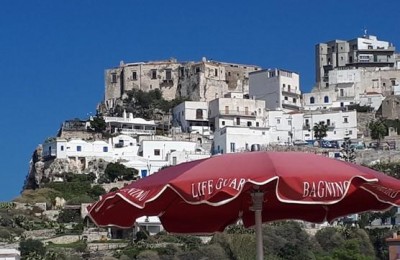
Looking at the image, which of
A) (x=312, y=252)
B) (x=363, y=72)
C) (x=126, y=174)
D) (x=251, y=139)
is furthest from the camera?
(x=363, y=72)

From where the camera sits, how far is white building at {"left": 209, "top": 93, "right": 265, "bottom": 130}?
6850 centimetres

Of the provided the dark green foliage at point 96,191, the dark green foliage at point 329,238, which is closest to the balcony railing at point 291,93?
the dark green foliage at point 96,191

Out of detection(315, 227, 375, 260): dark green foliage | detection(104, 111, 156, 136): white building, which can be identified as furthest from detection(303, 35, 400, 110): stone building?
detection(315, 227, 375, 260): dark green foliage

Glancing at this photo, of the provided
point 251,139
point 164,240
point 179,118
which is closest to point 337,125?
point 251,139

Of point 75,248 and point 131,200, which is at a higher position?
point 131,200

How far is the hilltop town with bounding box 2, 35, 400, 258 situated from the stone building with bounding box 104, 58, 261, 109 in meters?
0.07

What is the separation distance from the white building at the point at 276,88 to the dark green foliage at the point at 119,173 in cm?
1506

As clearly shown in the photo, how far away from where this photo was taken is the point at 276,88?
A: 72.8 m

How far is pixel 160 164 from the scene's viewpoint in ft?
202

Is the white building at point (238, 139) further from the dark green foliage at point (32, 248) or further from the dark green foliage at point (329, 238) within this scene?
the dark green foliage at point (32, 248)

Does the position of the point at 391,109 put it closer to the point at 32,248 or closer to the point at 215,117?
the point at 215,117

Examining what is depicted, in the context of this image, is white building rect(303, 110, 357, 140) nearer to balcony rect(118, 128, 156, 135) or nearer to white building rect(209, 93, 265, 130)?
white building rect(209, 93, 265, 130)

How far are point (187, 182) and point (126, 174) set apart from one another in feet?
173

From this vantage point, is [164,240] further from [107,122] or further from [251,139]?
[107,122]
